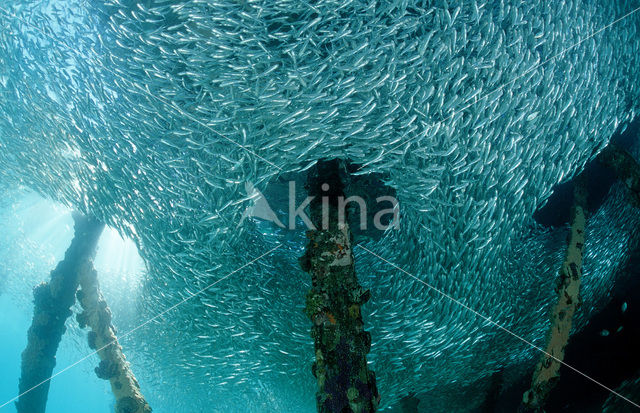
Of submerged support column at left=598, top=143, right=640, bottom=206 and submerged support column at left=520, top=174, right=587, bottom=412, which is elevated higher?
submerged support column at left=598, top=143, right=640, bottom=206

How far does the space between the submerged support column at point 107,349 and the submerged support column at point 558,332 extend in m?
6.65

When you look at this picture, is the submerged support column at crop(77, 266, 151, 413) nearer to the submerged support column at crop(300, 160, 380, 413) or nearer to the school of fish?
the school of fish

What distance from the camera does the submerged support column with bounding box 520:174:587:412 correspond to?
5.53m

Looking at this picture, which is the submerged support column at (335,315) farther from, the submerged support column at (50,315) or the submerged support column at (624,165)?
the submerged support column at (50,315)

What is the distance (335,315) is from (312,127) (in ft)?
7.65

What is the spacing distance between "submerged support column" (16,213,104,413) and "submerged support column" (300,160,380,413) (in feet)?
18.3

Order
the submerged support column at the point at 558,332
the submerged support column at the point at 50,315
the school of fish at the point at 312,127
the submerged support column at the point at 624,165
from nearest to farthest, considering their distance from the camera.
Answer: the school of fish at the point at 312,127 → the submerged support column at the point at 558,332 → the submerged support column at the point at 624,165 → the submerged support column at the point at 50,315

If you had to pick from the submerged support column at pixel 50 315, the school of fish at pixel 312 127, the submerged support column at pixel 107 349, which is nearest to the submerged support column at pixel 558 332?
the school of fish at pixel 312 127

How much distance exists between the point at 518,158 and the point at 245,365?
8.20 m

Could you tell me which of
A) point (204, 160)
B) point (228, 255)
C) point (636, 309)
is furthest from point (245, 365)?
point (636, 309)

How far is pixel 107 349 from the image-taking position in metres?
6.48

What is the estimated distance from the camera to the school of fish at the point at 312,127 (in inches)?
169

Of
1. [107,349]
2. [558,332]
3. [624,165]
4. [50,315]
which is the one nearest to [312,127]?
[558,332]

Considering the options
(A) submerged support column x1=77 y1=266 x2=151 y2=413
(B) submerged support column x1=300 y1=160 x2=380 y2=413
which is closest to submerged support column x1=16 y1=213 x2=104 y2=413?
(A) submerged support column x1=77 y1=266 x2=151 y2=413
